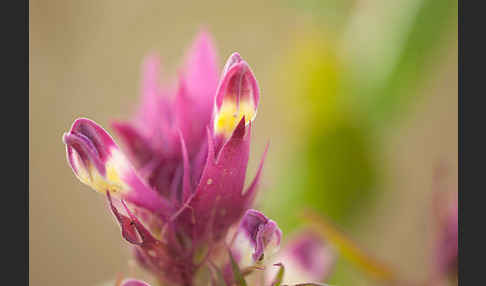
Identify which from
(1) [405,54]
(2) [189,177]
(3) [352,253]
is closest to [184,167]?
(2) [189,177]

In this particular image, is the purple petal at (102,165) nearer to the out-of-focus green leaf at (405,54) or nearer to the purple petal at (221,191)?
the purple petal at (221,191)

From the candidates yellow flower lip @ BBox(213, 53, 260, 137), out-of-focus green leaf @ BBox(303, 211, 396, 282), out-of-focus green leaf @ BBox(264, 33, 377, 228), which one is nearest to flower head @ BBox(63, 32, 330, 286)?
yellow flower lip @ BBox(213, 53, 260, 137)

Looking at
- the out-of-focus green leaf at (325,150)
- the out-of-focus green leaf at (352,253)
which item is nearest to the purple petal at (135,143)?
the out-of-focus green leaf at (352,253)

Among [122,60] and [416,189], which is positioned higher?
[122,60]

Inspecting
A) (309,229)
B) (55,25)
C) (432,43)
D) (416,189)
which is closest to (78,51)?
(55,25)

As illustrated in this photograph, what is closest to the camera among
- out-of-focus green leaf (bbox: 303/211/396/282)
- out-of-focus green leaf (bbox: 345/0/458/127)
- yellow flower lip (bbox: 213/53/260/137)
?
yellow flower lip (bbox: 213/53/260/137)

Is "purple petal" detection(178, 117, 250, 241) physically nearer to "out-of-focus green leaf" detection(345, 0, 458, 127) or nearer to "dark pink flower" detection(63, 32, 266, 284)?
"dark pink flower" detection(63, 32, 266, 284)

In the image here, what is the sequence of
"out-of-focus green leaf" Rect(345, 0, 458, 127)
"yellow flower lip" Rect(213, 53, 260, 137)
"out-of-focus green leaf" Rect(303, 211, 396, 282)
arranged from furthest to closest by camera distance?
"out-of-focus green leaf" Rect(345, 0, 458, 127) → "out-of-focus green leaf" Rect(303, 211, 396, 282) → "yellow flower lip" Rect(213, 53, 260, 137)

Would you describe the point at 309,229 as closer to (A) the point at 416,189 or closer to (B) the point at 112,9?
(A) the point at 416,189
